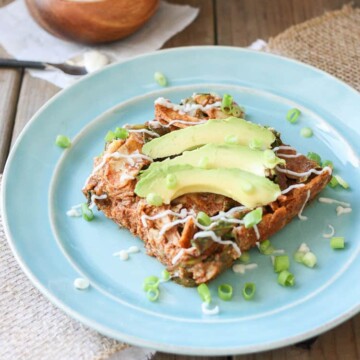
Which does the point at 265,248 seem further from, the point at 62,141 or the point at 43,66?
the point at 43,66

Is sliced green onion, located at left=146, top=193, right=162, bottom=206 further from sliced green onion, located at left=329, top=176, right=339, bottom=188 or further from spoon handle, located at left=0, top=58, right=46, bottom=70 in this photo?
spoon handle, located at left=0, top=58, right=46, bottom=70

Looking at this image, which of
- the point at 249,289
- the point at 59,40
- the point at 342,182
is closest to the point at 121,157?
the point at 249,289

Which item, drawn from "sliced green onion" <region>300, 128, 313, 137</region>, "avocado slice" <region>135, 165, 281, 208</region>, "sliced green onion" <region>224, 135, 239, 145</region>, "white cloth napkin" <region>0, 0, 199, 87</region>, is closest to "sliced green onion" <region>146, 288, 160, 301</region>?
"avocado slice" <region>135, 165, 281, 208</region>

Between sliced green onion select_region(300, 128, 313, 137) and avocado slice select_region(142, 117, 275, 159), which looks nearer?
avocado slice select_region(142, 117, 275, 159)

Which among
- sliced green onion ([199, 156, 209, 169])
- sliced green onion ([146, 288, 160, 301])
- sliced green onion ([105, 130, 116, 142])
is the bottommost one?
sliced green onion ([146, 288, 160, 301])

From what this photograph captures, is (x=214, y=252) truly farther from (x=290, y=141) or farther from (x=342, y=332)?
(x=290, y=141)

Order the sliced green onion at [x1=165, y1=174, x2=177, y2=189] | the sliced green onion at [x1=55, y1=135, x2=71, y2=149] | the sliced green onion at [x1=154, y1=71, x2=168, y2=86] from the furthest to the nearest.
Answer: the sliced green onion at [x1=154, y1=71, x2=168, y2=86] → the sliced green onion at [x1=55, y1=135, x2=71, y2=149] → the sliced green onion at [x1=165, y1=174, x2=177, y2=189]

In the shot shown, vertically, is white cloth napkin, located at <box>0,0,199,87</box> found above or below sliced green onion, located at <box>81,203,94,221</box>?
below

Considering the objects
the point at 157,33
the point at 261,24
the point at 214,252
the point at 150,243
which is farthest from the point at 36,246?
the point at 261,24
